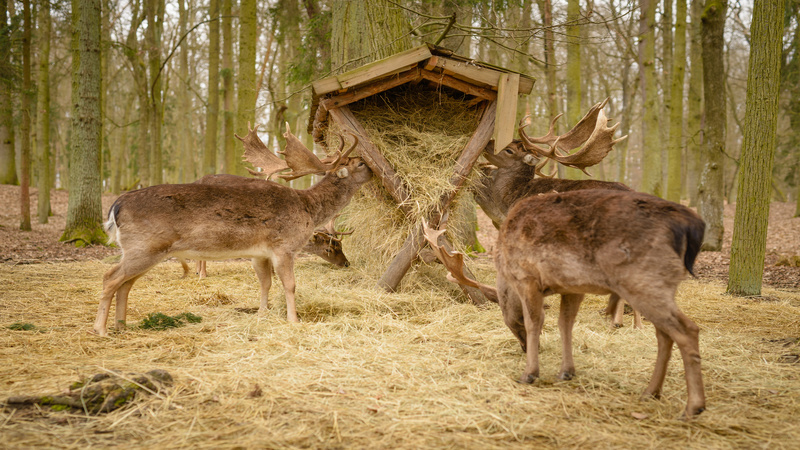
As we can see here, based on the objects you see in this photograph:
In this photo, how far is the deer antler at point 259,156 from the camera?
7.73 meters

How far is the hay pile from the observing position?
6.88m

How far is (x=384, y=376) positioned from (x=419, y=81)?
4.42 m

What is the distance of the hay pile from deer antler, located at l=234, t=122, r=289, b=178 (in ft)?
3.90

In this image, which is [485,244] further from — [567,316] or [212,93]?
[567,316]

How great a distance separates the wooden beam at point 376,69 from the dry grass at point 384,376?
2.48m

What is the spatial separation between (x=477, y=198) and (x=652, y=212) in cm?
405

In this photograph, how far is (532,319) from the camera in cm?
425

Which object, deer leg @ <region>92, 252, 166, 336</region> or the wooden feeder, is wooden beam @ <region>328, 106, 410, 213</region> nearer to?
the wooden feeder

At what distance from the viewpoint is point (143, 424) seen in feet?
10.5

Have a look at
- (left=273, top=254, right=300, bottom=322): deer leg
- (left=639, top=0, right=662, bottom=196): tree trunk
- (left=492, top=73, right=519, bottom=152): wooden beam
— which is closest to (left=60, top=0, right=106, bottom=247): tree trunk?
(left=273, top=254, right=300, bottom=322): deer leg

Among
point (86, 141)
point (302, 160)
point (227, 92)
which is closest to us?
point (302, 160)

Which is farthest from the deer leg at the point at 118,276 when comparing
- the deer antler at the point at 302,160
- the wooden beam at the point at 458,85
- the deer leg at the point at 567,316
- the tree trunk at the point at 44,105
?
the tree trunk at the point at 44,105

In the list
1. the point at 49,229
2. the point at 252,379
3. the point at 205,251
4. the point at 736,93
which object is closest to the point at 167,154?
the point at 49,229

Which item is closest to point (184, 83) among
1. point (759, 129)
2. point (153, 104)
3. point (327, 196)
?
point (153, 104)
